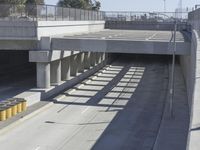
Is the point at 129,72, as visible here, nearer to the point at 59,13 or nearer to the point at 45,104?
the point at 59,13

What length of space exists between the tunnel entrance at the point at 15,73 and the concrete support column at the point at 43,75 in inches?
100

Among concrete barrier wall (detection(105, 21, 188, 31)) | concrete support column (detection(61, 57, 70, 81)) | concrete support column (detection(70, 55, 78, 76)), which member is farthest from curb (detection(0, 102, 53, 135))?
concrete barrier wall (detection(105, 21, 188, 31))

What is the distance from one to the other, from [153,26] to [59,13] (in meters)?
37.9

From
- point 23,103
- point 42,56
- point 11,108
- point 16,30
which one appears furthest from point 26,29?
point 11,108

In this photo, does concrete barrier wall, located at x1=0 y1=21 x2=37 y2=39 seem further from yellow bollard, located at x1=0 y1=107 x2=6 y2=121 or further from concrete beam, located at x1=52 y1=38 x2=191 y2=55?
yellow bollard, located at x1=0 y1=107 x2=6 y2=121

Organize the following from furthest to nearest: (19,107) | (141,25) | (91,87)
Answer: (141,25) < (91,87) < (19,107)

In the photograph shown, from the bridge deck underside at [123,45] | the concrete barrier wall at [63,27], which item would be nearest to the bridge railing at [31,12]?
the concrete barrier wall at [63,27]

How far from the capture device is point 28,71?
59781 mm

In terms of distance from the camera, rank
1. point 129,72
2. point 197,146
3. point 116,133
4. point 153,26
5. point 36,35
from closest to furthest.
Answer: point 197,146
point 116,133
point 36,35
point 129,72
point 153,26

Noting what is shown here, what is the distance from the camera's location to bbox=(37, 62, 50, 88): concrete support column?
137 feet

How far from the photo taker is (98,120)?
106 feet

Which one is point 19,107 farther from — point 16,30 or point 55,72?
point 55,72

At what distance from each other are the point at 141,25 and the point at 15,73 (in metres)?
36.2

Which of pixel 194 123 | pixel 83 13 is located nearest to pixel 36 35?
pixel 83 13
